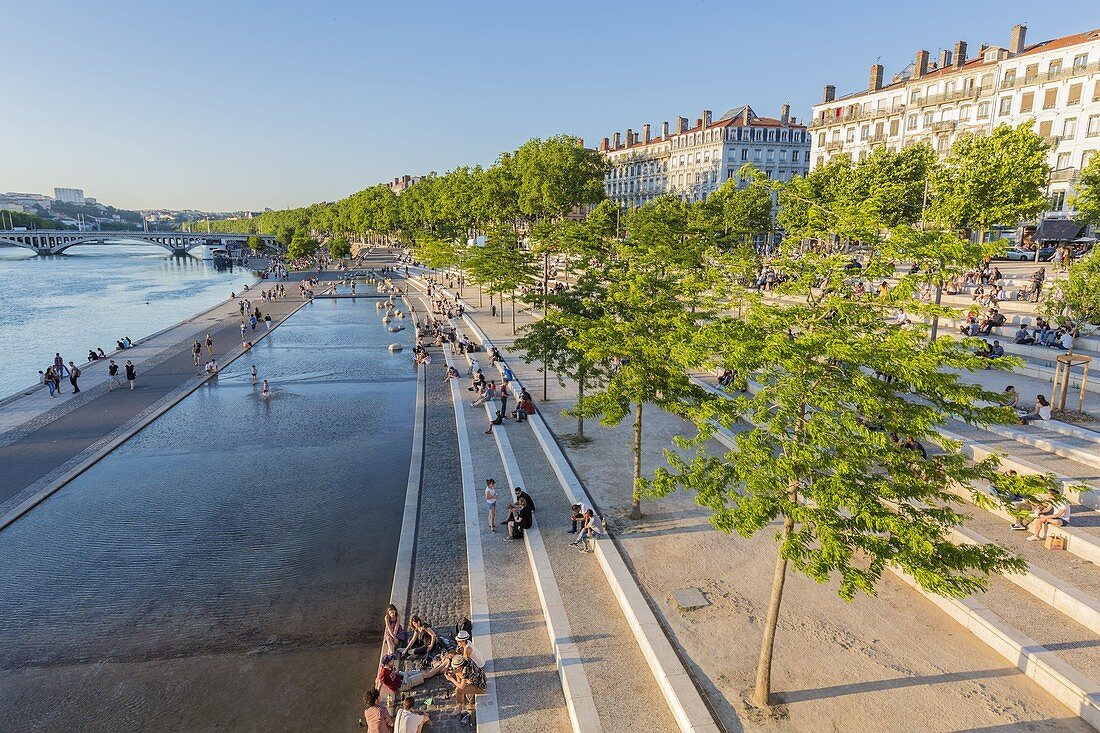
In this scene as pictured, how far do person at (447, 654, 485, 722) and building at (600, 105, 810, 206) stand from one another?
77228mm

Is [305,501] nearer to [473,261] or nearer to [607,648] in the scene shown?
[607,648]

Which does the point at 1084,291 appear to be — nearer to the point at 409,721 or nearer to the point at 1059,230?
the point at 409,721

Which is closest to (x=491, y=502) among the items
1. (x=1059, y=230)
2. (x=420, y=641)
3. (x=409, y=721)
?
(x=420, y=641)

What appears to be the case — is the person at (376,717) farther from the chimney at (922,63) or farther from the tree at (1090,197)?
the chimney at (922,63)

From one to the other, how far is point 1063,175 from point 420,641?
60388 millimetres

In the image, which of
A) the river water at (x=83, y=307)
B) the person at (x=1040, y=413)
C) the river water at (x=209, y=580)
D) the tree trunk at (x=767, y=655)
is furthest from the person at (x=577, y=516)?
the river water at (x=83, y=307)

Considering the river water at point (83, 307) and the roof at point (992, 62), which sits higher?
the roof at point (992, 62)

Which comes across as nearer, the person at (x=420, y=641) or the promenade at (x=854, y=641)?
the promenade at (x=854, y=641)

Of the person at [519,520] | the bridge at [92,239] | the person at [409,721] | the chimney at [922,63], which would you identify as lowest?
the person at [409,721]

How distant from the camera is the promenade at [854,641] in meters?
8.24

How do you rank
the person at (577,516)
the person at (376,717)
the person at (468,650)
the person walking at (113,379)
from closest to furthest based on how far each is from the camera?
1. the person at (376,717)
2. the person at (468,650)
3. the person at (577,516)
4. the person walking at (113,379)

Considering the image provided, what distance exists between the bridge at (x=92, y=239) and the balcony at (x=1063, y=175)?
163 meters

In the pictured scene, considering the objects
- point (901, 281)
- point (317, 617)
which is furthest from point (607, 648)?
point (901, 281)

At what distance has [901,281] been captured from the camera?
706 cm
